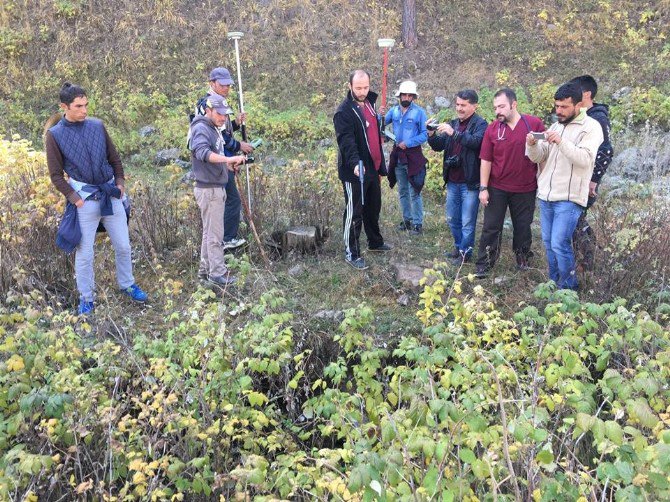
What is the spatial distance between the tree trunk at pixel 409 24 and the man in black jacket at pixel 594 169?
357 inches

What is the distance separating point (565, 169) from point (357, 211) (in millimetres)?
1807

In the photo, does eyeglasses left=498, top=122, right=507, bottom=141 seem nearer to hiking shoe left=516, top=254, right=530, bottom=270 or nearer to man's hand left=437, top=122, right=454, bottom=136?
man's hand left=437, top=122, right=454, bottom=136

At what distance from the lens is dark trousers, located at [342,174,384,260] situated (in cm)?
508

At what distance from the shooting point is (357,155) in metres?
4.95

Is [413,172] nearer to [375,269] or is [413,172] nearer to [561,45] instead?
[375,269]

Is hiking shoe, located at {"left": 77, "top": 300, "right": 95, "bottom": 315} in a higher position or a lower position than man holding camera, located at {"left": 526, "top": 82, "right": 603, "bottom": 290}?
lower

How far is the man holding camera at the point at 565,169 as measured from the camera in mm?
3971

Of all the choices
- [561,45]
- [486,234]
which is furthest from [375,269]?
[561,45]

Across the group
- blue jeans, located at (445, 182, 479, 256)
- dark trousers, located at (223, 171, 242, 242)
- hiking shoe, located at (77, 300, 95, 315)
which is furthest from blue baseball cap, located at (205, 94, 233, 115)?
blue jeans, located at (445, 182, 479, 256)

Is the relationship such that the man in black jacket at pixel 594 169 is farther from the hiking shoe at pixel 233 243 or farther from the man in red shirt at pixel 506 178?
the hiking shoe at pixel 233 243

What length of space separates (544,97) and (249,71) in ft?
20.7

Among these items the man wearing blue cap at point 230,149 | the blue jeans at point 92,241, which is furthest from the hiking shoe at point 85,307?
the man wearing blue cap at point 230,149

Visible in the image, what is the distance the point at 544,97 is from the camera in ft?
34.7

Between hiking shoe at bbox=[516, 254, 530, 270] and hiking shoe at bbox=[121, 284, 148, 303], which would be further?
hiking shoe at bbox=[516, 254, 530, 270]
